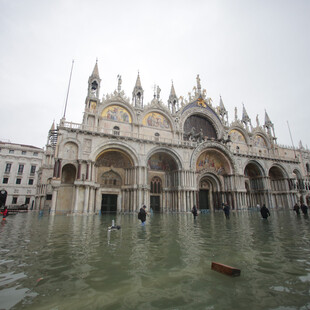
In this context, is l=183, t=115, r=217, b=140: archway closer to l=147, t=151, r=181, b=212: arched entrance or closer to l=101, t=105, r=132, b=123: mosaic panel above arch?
l=147, t=151, r=181, b=212: arched entrance

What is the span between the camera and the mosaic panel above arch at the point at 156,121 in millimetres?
28000

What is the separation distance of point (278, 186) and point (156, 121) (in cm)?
2488

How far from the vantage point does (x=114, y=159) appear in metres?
25.1

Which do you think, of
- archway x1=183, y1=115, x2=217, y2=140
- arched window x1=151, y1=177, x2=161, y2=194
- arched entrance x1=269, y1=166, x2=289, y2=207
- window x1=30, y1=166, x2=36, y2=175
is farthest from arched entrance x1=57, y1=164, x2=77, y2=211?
window x1=30, y1=166, x2=36, y2=175

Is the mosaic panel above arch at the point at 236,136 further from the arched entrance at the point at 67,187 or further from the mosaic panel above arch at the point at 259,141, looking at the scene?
the arched entrance at the point at 67,187

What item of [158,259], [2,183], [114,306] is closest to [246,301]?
[114,306]

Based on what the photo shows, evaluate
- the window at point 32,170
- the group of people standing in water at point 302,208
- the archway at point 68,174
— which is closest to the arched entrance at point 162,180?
the archway at point 68,174

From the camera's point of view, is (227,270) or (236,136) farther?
(236,136)

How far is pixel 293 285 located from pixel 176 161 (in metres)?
23.5

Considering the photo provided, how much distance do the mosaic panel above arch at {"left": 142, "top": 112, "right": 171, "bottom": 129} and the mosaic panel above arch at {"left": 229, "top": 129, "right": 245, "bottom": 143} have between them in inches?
499

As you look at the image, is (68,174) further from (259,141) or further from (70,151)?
(259,141)

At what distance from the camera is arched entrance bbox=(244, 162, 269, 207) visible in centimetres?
3262

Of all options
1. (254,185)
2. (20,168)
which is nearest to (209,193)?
(254,185)

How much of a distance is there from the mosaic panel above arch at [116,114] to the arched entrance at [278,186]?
Answer: 2683 centimetres
